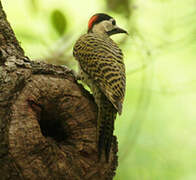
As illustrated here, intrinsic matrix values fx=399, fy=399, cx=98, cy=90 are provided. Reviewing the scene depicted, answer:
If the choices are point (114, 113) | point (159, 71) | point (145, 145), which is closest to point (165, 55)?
point (159, 71)

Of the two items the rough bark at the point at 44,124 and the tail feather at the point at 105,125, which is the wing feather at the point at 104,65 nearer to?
the tail feather at the point at 105,125

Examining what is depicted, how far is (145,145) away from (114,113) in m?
2.34

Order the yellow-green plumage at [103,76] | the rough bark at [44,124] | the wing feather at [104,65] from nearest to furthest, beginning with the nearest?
the rough bark at [44,124] < the yellow-green plumage at [103,76] < the wing feather at [104,65]

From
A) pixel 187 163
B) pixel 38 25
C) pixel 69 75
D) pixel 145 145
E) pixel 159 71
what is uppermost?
pixel 69 75

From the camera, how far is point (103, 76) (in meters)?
2.89

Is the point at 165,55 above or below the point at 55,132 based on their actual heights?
below

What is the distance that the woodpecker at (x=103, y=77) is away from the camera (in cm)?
250

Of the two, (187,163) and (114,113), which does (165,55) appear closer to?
(187,163)

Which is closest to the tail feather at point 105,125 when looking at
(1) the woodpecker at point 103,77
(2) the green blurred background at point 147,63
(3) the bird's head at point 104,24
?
(1) the woodpecker at point 103,77

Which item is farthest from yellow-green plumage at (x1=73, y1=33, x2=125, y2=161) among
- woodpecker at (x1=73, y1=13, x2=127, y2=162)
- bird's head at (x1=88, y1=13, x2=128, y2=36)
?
bird's head at (x1=88, y1=13, x2=128, y2=36)

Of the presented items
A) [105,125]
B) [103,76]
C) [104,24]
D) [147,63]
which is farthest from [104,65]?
[147,63]

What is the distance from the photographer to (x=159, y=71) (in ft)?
18.4

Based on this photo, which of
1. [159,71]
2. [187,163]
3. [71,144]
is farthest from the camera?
[159,71]

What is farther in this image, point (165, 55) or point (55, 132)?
point (165, 55)
